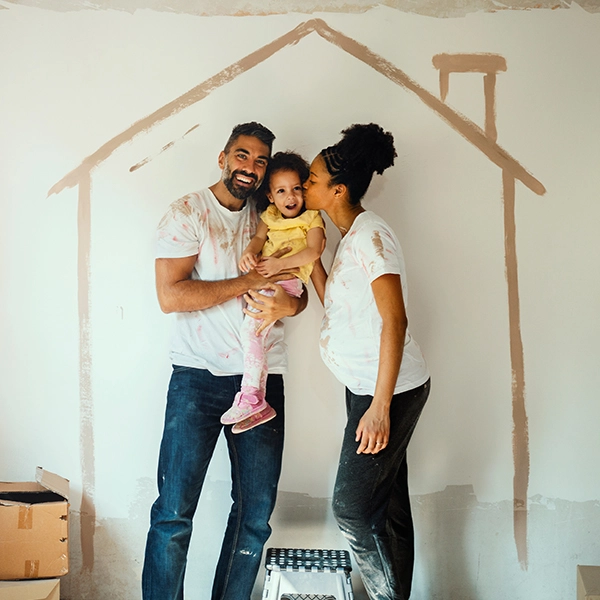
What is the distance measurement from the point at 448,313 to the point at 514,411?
45 centimetres

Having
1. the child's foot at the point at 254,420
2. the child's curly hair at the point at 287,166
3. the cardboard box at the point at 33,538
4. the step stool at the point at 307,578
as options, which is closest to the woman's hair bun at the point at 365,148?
the child's curly hair at the point at 287,166

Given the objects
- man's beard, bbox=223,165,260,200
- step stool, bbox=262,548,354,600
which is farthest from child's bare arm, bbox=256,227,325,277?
step stool, bbox=262,548,354,600

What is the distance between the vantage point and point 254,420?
190 centimetres

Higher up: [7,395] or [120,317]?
[120,317]

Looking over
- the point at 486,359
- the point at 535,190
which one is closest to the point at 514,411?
the point at 486,359

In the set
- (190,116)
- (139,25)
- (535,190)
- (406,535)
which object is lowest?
(406,535)

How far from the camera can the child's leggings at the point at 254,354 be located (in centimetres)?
189

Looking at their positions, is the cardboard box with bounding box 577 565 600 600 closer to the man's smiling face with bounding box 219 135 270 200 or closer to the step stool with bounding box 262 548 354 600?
the step stool with bounding box 262 548 354 600

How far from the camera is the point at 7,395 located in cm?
227

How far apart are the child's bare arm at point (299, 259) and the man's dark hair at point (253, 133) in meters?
0.36

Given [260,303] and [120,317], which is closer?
[260,303]

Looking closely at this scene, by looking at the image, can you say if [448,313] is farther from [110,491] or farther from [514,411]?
[110,491]

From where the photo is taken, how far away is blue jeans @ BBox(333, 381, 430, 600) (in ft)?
5.64

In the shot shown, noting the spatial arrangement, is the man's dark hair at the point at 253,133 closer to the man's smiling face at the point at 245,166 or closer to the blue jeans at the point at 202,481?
the man's smiling face at the point at 245,166
